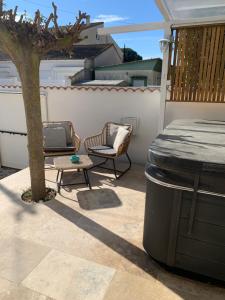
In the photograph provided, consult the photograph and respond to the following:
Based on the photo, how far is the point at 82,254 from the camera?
2609 millimetres

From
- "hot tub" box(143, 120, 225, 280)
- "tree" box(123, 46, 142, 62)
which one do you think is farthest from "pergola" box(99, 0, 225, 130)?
"tree" box(123, 46, 142, 62)

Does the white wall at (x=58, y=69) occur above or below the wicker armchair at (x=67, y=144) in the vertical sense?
above

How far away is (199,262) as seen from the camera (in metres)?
2.17

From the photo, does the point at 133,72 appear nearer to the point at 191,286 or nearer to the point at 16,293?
the point at 191,286

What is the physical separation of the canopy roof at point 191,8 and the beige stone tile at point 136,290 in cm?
366

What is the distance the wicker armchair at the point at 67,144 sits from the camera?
484 centimetres

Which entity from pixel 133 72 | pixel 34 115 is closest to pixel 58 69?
pixel 133 72

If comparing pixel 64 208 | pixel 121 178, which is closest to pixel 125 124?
pixel 121 178

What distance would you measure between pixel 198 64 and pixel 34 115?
2.98 meters

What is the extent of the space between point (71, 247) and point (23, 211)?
3.58 feet

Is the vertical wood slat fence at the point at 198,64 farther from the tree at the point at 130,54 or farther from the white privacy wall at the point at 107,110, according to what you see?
the tree at the point at 130,54

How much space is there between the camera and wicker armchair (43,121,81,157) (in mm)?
4844

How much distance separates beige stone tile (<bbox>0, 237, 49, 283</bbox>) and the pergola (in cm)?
345

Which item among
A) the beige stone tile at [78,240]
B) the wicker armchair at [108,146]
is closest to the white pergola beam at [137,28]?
the wicker armchair at [108,146]
